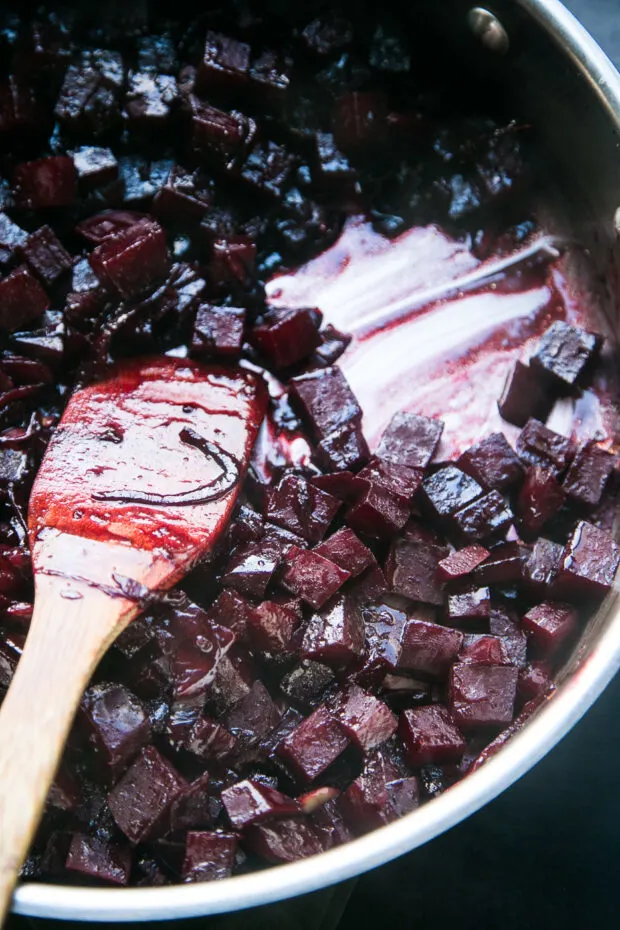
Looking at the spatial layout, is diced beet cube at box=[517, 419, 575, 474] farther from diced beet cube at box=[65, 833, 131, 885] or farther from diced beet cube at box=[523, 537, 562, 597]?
diced beet cube at box=[65, 833, 131, 885]

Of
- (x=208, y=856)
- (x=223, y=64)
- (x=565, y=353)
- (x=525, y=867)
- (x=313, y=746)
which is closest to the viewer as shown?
(x=208, y=856)

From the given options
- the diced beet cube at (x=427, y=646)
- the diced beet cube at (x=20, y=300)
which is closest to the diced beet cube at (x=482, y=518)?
the diced beet cube at (x=427, y=646)

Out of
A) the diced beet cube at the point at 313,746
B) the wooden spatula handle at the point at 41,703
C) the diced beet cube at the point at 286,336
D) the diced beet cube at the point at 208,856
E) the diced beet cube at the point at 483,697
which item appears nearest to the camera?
the wooden spatula handle at the point at 41,703

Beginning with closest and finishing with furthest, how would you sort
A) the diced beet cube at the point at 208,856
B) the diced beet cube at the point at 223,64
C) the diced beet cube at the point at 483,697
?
the diced beet cube at the point at 208,856
the diced beet cube at the point at 483,697
the diced beet cube at the point at 223,64

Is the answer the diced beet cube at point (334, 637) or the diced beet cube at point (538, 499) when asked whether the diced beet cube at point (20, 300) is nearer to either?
the diced beet cube at point (334, 637)

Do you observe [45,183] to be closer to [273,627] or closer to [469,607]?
[273,627]

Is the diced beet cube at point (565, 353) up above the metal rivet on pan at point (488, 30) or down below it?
below

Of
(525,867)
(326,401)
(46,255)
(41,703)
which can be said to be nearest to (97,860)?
(41,703)
